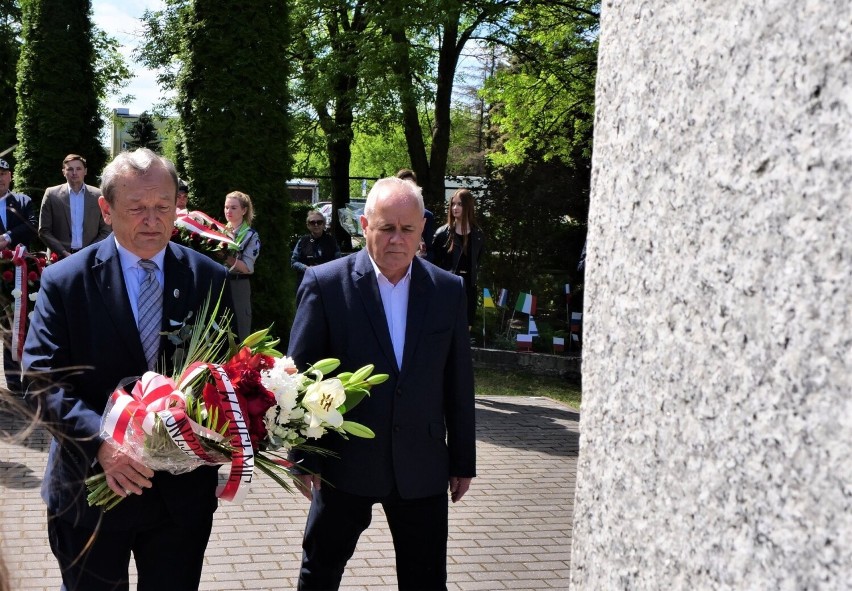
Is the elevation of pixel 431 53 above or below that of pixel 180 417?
above

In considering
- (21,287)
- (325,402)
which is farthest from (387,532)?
(21,287)

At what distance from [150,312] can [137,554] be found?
2.78ft

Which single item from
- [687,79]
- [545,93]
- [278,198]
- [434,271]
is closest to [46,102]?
[278,198]

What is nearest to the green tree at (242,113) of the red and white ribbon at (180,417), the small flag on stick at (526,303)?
the small flag on stick at (526,303)

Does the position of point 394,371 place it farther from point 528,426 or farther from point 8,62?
point 8,62

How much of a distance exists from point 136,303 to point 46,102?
1758cm

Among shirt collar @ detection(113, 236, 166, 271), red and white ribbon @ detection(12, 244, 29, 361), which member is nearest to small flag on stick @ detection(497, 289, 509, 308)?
red and white ribbon @ detection(12, 244, 29, 361)

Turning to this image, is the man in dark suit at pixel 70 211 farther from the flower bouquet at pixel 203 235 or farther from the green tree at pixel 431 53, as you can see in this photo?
the green tree at pixel 431 53

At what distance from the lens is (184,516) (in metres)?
3.41

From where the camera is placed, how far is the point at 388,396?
158 inches

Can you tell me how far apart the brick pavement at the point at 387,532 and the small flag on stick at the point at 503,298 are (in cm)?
616

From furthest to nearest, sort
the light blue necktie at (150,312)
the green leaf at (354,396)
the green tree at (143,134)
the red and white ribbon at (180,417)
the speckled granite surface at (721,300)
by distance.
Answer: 1. the green tree at (143,134)
2. the green leaf at (354,396)
3. the light blue necktie at (150,312)
4. the red and white ribbon at (180,417)
5. the speckled granite surface at (721,300)

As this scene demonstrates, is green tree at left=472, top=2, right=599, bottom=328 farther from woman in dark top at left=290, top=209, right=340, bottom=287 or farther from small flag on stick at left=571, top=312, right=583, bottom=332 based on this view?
woman in dark top at left=290, top=209, right=340, bottom=287

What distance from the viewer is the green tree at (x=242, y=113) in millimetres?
13023
